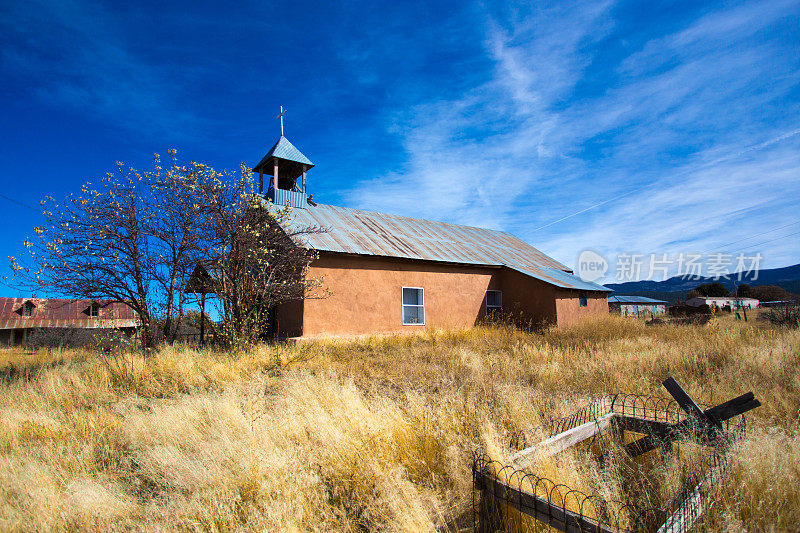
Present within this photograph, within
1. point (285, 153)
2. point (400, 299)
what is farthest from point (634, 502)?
point (285, 153)

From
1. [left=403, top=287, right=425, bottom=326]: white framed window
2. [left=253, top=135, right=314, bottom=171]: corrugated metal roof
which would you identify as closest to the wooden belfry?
[left=403, top=287, right=425, bottom=326]: white framed window

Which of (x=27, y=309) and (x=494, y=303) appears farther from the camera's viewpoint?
(x=27, y=309)

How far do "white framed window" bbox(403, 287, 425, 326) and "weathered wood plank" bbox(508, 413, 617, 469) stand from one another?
36.2 ft

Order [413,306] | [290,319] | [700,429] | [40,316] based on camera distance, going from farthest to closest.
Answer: [40,316], [413,306], [290,319], [700,429]

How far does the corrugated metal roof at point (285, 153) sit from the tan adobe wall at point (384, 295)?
5.74m

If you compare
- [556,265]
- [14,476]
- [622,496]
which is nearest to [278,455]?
[14,476]

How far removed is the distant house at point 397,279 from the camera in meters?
13.1

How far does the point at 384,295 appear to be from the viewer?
46.5 feet

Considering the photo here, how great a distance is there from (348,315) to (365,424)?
30.1 feet

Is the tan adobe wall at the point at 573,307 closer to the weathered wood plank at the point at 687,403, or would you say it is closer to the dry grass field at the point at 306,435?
the dry grass field at the point at 306,435

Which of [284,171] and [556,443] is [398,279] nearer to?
[284,171]

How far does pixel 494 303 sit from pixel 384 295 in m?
6.07

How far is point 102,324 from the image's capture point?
8953 millimetres

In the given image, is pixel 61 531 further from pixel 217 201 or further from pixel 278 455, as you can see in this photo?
pixel 217 201
